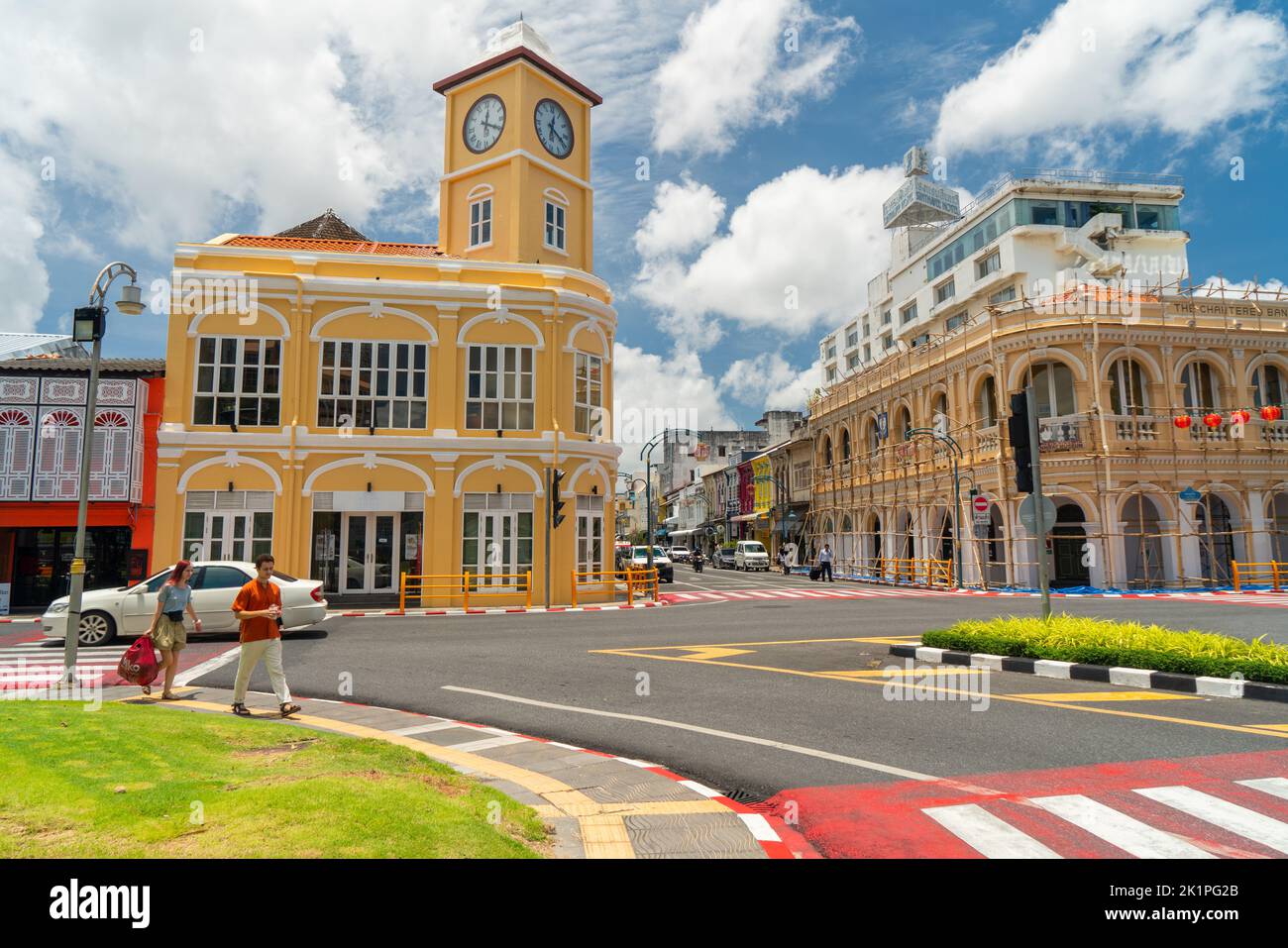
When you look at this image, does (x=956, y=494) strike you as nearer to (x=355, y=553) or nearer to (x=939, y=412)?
(x=939, y=412)

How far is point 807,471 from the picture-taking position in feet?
171

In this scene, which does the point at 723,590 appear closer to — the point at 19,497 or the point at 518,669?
the point at 518,669

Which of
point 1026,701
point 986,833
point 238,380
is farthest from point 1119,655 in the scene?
point 238,380

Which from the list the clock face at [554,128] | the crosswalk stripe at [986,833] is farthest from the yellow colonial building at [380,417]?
the crosswalk stripe at [986,833]

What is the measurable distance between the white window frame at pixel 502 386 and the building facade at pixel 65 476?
9.95 m

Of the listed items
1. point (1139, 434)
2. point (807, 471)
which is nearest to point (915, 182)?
point (807, 471)

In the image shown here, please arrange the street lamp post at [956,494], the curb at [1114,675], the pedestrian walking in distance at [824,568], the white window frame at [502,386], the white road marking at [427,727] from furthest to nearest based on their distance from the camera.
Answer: the pedestrian walking in distance at [824,568]
the street lamp post at [956,494]
the white window frame at [502,386]
the curb at [1114,675]
the white road marking at [427,727]

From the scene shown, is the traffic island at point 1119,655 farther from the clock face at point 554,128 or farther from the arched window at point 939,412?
the clock face at point 554,128

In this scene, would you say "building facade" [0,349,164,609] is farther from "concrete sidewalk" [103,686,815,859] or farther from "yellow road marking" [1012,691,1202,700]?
"yellow road marking" [1012,691,1202,700]

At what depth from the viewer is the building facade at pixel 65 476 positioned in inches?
888

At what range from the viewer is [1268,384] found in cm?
3128

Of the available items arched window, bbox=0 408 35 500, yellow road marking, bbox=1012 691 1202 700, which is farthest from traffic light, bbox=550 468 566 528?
arched window, bbox=0 408 35 500
